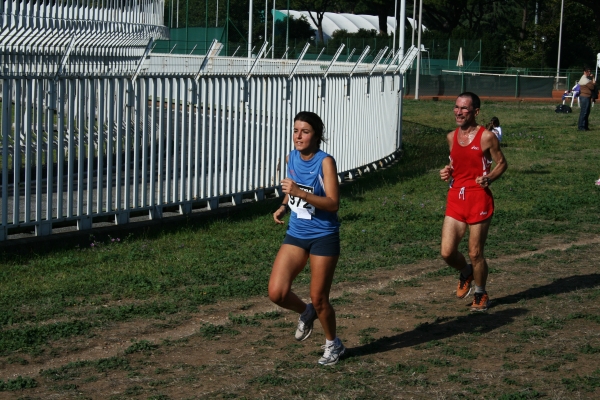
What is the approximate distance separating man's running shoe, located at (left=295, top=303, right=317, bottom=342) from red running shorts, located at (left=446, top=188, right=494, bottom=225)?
1.93 meters

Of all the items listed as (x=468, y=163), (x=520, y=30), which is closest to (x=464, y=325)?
(x=468, y=163)

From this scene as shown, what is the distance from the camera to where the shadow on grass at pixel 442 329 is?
6492 millimetres

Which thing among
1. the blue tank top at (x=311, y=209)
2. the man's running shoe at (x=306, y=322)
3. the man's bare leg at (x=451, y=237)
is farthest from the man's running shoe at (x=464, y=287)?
the blue tank top at (x=311, y=209)

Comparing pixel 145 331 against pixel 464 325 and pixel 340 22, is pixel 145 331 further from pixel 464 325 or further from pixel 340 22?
pixel 340 22

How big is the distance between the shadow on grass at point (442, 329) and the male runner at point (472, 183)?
0.25 meters

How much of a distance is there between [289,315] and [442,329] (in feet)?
4.21

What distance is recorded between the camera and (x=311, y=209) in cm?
590

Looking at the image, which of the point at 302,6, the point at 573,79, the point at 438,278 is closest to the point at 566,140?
the point at 438,278

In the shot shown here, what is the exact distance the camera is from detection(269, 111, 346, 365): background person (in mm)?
5879

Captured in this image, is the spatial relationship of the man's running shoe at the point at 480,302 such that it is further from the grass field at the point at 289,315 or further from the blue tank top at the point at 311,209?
the blue tank top at the point at 311,209

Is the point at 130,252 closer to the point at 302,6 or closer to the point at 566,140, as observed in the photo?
the point at 566,140

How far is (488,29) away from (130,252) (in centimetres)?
9092

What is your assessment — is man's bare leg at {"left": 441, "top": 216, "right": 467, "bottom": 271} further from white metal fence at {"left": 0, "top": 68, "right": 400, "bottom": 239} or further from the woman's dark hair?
white metal fence at {"left": 0, "top": 68, "right": 400, "bottom": 239}

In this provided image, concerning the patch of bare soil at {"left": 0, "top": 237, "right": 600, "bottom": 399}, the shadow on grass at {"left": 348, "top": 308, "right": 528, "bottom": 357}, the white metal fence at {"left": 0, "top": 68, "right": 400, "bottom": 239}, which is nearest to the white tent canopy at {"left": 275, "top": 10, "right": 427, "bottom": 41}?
the white metal fence at {"left": 0, "top": 68, "right": 400, "bottom": 239}
